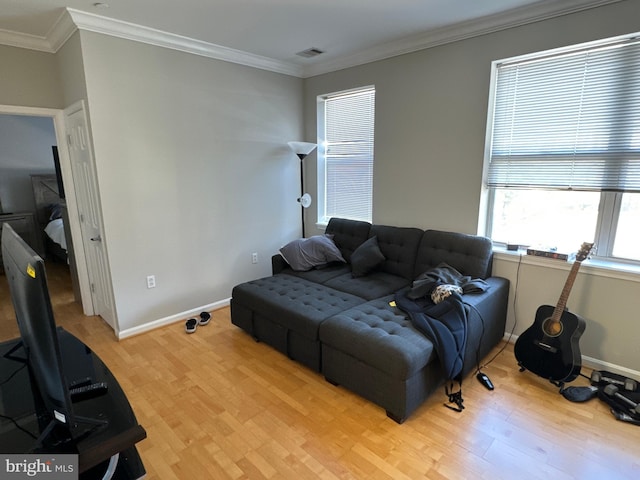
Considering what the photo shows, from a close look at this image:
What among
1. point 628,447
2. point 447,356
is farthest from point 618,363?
point 447,356

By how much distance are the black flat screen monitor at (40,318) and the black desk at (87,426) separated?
9 centimetres

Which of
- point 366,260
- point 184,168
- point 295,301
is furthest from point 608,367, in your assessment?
point 184,168

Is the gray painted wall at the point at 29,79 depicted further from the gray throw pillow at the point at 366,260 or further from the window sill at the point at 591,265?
the window sill at the point at 591,265

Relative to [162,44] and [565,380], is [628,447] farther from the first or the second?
[162,44]

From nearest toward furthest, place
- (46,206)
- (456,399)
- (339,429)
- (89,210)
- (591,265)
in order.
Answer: (339,429), (456,399), (591,265), (89,210), (46,206)

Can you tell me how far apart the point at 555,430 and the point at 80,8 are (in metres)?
4.15

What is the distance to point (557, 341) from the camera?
2357 millimetres

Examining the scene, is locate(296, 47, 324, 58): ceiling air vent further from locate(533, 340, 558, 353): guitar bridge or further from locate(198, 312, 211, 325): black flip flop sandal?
locate(533, 340, 558, 353): guitar bridge

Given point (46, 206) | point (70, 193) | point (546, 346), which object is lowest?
point (546, 346)

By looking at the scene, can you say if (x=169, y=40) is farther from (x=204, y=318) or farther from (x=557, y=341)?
(x=557, y=341)

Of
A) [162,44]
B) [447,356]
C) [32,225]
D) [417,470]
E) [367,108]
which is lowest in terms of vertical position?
[417,470]

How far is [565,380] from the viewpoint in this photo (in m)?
2.36

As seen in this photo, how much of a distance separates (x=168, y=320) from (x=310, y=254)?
60.0 inches

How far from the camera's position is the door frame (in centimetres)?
321
